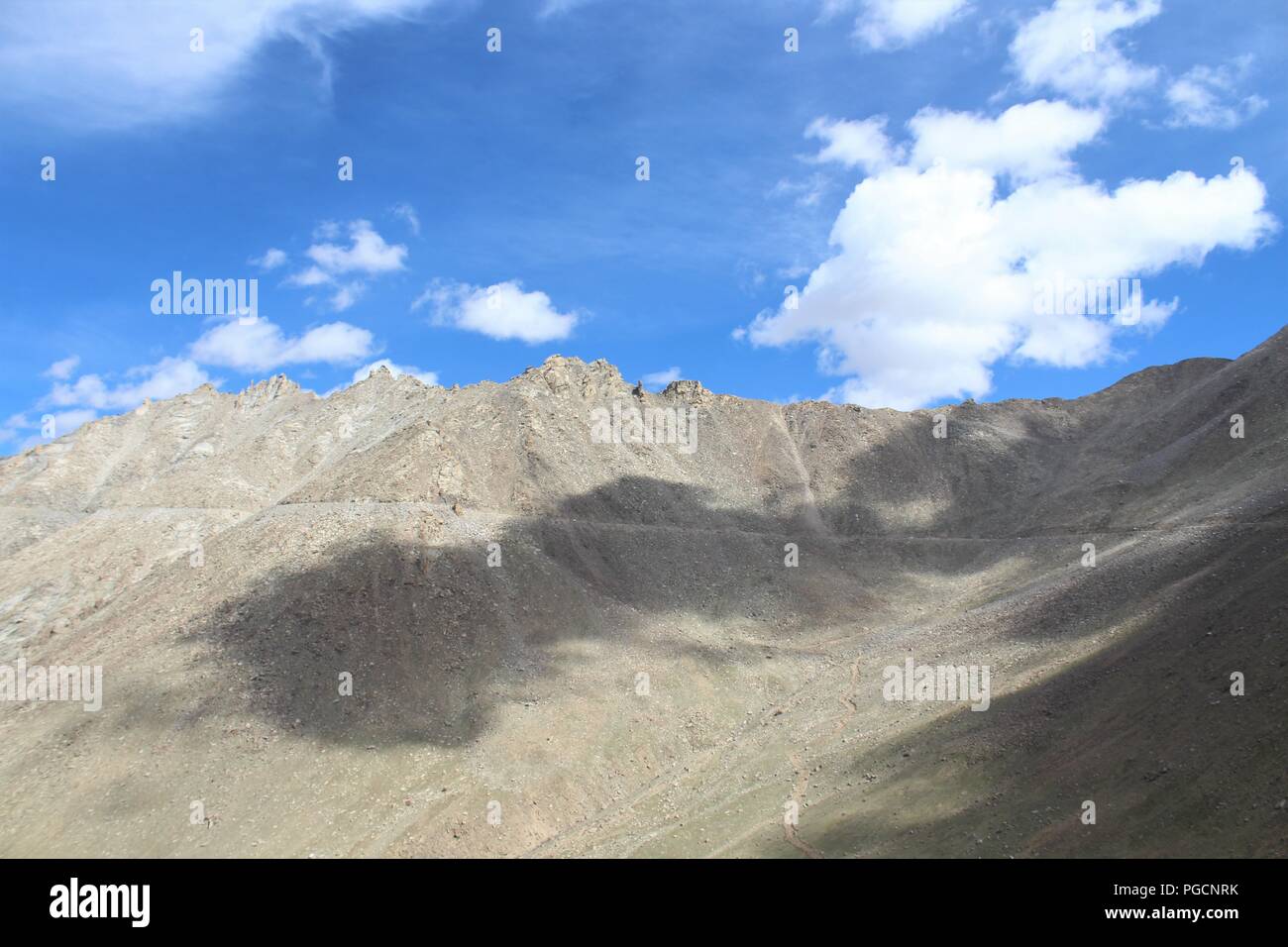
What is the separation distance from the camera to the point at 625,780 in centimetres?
3947

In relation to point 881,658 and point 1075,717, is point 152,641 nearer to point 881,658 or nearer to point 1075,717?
point 881,658

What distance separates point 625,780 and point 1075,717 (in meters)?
19.5

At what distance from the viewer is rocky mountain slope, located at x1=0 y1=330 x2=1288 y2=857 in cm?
2844

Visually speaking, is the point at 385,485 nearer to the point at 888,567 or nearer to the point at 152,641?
the point at 152,641

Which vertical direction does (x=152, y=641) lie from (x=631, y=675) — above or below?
above

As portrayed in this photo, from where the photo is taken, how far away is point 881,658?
4766 centimetres

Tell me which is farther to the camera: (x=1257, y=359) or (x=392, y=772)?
(x=1257, y=359)

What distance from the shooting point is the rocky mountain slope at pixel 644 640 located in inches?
1120

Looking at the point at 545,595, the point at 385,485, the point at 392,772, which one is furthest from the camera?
the point at 385,485

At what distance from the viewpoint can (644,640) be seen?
50656mm

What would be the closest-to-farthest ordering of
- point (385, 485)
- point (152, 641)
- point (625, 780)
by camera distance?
point (625, 780), point (152, 641), point (385, 485)
